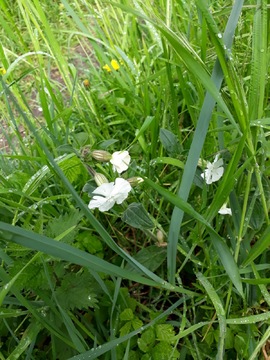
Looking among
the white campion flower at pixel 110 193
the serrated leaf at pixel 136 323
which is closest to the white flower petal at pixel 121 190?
the white campion flower at pixel 110 193

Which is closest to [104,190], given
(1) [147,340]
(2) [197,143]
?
(2) [197,143]

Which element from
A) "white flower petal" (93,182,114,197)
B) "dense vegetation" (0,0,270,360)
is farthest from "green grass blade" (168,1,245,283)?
"white flower petal" (93,182,114,197)

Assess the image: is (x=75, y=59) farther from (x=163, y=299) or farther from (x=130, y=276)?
(x=130, y=276)

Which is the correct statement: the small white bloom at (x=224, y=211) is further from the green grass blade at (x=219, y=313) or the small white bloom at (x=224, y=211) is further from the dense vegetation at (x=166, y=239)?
the green grass blade at (x=219, y=313)

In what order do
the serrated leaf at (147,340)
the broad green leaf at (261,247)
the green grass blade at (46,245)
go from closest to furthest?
1. the green grass blade at (46,245)
2. the broad green leaf at (261,247)
3. the serrated leaf at (147,340)

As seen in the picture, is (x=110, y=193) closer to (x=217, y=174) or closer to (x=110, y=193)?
(x=110, y=193)

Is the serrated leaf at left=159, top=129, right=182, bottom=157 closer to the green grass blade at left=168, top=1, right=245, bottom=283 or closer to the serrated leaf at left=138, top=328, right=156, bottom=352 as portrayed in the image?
the green grass blade at left=168, top=1, right=245, bottom=283
